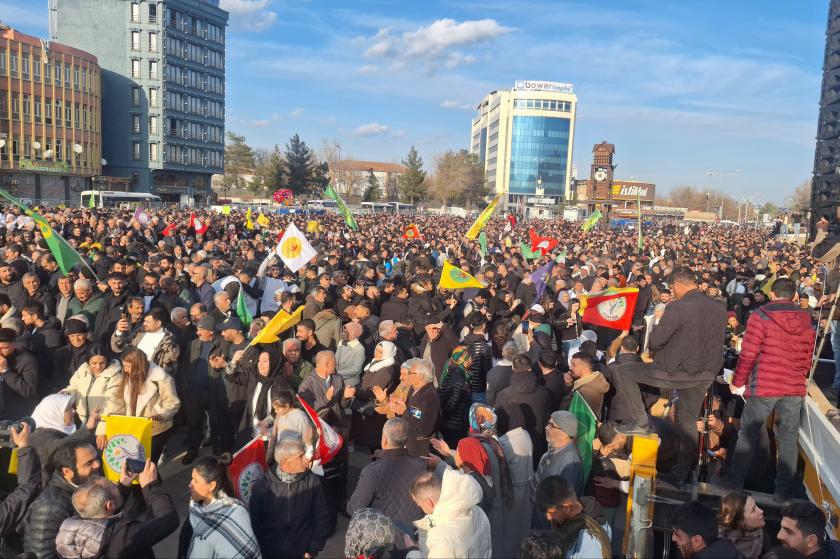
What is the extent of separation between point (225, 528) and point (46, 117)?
62909mm

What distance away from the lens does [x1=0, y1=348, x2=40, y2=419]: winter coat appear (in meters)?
5.81

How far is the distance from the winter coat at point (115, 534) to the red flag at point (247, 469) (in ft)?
2.18

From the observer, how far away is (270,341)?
6703mm

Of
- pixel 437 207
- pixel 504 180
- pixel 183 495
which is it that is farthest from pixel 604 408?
pixel 504 180

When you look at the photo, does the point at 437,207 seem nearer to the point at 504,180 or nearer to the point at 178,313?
the point at 504,180

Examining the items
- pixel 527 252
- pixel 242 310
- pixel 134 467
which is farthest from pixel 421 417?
pixel 527 252

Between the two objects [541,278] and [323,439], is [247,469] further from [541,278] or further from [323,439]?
[541,278]

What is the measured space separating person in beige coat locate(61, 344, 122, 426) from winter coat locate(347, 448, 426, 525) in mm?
2639

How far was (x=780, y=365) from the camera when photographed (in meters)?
4.92

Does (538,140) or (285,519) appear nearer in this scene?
(285,519)

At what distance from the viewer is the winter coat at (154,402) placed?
18.5 ft

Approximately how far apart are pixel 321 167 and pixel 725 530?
7722 cm

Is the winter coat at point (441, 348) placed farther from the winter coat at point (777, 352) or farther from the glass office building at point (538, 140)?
the glass office building at point (538, 140)

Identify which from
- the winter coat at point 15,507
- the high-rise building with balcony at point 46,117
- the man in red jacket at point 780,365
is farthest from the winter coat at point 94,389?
the high-rise building with balcony at point 46,117
